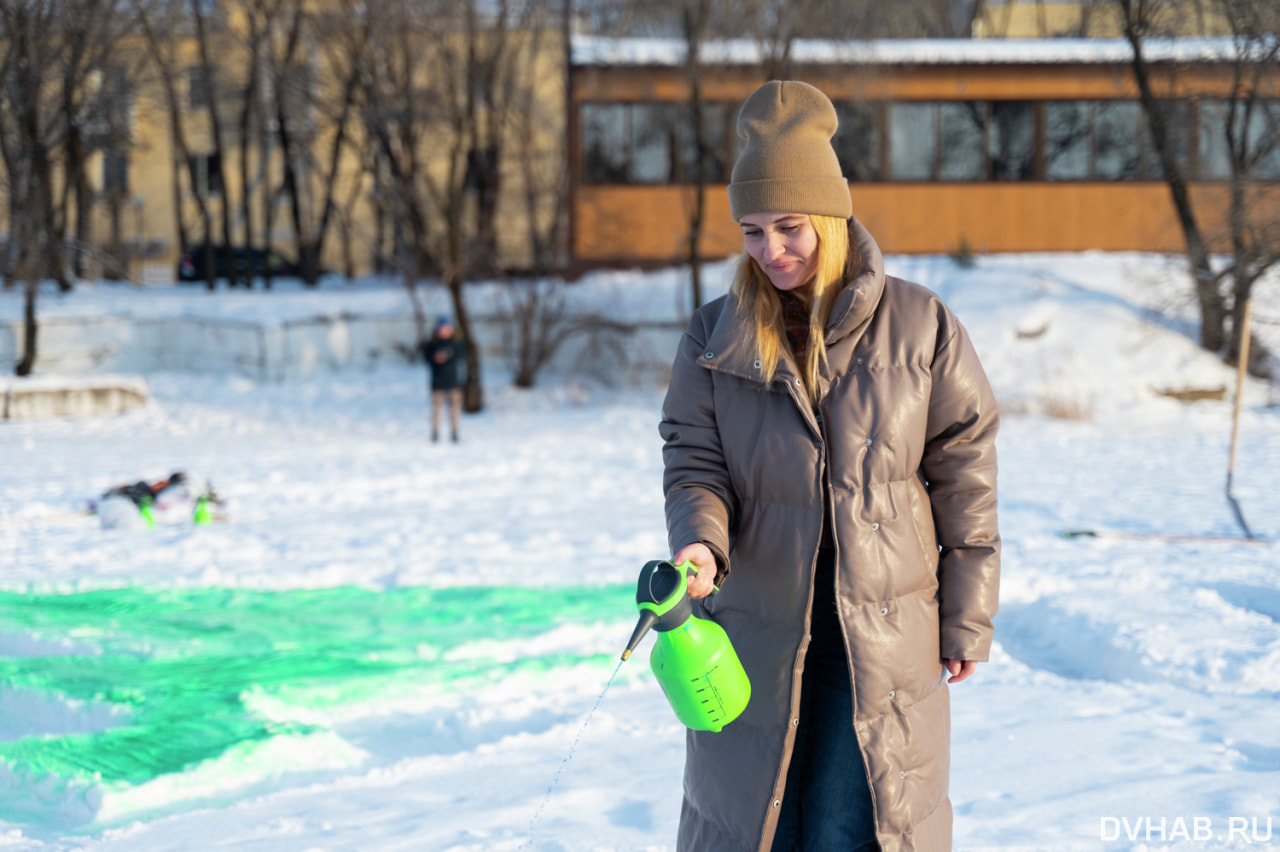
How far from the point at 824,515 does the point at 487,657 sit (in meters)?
3.84

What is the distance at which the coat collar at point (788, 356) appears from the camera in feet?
7.28

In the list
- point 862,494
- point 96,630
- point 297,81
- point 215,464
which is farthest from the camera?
point 297,81

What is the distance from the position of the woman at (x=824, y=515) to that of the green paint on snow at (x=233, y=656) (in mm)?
2943

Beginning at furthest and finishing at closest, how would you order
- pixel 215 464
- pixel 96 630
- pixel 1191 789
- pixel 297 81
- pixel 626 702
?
pixel 297 81, pixel 215 464, pixel 96 630, pixel 626 702, pixel 1191 789

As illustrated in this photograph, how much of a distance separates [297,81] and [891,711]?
20.5 metres

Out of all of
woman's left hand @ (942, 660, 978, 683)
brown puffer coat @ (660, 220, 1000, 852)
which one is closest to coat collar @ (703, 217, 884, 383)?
brown puffer coat @ (660, 220, 1000, 852)

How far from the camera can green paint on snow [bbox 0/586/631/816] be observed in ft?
14.8

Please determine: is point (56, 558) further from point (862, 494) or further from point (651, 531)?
point (862, 494)

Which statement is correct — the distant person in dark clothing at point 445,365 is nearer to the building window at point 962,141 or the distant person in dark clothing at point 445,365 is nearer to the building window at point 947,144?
the building window at point 947,144

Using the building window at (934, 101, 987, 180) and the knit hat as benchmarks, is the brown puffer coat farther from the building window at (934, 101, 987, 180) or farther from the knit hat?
the building window at (934, 101, 987, 180)

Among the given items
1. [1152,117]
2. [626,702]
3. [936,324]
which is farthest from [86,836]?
[1152,117]

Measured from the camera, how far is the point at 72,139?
21734 mm

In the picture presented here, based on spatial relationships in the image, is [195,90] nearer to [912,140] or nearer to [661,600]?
[912,140]

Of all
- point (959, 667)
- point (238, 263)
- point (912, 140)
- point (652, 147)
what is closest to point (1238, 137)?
point (912, 140)
